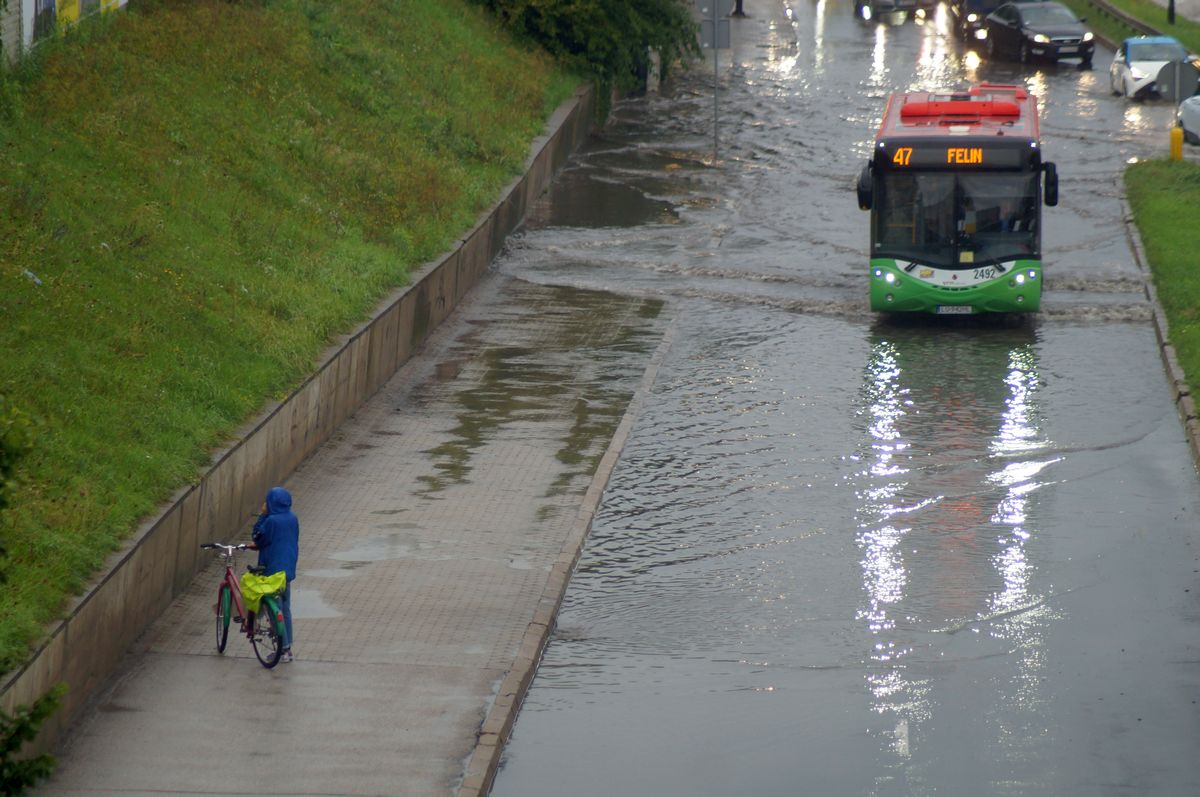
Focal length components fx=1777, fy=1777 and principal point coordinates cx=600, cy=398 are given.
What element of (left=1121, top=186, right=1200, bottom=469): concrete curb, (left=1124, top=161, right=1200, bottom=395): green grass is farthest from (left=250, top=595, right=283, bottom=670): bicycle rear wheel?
(left=1124, top=161, right=1200, bottom=395): green grass

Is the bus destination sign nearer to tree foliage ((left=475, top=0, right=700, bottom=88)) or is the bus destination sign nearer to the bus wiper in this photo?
the bus wiper

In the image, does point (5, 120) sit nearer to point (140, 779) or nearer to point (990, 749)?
point (140, 779)

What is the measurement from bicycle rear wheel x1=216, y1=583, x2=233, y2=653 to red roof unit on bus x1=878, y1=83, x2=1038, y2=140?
13.5 metres

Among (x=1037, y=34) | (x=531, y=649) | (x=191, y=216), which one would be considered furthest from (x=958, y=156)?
(x=1037, y=34)

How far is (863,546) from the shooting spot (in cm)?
1494

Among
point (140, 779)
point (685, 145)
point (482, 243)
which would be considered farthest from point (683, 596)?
point (685, 145)

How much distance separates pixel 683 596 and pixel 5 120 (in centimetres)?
1084

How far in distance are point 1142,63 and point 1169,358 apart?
73.4 feet

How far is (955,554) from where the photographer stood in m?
14.8

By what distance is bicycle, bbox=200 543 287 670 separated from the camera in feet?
39.0

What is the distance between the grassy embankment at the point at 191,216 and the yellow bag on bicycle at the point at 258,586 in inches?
38.2

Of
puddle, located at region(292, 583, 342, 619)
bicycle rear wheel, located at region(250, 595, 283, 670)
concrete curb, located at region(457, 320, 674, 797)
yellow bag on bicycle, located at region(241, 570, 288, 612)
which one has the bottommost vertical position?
concrete curb, located at region(457, 320, 674, 797)

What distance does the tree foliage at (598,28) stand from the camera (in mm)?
39031

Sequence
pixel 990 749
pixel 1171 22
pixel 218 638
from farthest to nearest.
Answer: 1. pixel 1171 22
2. pixel 218 638
3. pixel 990 749
